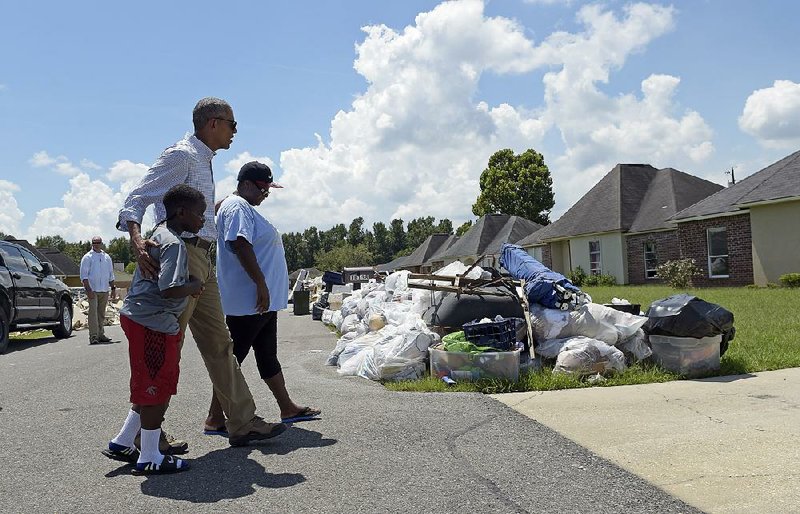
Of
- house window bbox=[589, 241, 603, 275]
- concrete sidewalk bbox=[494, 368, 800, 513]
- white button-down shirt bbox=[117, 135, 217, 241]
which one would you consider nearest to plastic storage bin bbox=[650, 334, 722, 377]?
concrete sidewalk bbox=[494, 368, 800, 513]

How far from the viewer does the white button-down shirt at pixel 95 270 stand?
12.5 metres

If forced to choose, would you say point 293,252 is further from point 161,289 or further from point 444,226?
point 161,289

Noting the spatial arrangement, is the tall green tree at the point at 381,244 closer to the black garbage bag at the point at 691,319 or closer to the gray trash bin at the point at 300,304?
the gray trash bin at the point at 300,304

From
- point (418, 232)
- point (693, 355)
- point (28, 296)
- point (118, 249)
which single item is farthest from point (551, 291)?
point (118, 249)

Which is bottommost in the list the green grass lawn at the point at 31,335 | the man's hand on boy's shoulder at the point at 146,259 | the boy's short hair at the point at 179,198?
the green grass lawn at the point at 31,335

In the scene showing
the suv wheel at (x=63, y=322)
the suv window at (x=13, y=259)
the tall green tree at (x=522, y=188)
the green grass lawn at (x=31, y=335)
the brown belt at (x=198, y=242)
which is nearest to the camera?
the brown belt at (x=198, y=242)

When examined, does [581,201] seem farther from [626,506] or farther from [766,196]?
[626,506]

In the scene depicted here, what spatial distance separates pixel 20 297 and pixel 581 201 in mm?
25479

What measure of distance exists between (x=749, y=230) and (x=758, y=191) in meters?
1.25

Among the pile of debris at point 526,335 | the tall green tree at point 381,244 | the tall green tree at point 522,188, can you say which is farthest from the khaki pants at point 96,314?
the tall green tree at point 381,244

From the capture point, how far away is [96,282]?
41.0 ft

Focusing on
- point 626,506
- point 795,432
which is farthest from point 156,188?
point 795,432

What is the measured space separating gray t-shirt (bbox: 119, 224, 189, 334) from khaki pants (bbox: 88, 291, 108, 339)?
956 centimetres

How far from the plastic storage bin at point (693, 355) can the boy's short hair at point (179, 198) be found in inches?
193
